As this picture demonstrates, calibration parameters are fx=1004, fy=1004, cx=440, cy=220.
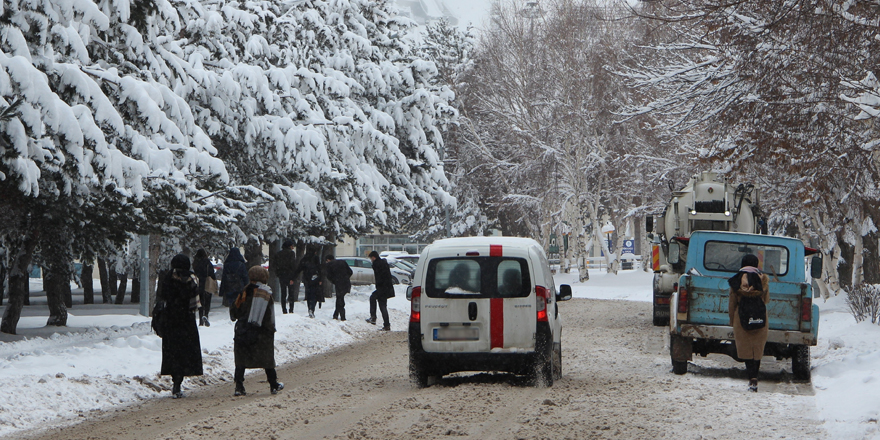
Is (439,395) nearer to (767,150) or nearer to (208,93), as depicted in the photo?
(767,150)

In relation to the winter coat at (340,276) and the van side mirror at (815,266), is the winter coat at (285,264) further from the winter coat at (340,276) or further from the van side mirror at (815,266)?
the van side mirror at (815,266)

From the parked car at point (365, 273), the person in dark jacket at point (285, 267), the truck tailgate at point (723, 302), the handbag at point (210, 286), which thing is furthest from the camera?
the parked car at point (365, 273)

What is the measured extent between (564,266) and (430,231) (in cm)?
852

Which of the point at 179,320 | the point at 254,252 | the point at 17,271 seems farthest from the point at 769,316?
the point at 254,252

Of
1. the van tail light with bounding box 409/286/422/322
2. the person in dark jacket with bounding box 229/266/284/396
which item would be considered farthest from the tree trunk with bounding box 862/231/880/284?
the person in dark jacket with bounding box 229/266/284/396

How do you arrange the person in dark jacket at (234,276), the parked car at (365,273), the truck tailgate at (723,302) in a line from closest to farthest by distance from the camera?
the truck tailgate at (723,302) < the person in dark jacket at (234,276) < the parked car at (365,273)

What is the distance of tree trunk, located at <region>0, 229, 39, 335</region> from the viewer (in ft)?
56.7

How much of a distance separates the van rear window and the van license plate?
371 millimetres

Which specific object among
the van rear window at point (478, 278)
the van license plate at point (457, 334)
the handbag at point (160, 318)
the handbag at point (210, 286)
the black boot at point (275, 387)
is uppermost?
the van rear window at point (478, 278)

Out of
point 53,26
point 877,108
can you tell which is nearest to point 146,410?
point 53,26

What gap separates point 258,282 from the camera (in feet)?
36.9

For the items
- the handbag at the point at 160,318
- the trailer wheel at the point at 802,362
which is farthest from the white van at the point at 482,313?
the trailer wheel at the point at 802,362

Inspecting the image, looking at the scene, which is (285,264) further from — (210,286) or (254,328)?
(254,328)

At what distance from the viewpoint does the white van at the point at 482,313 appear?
11.2 metres
